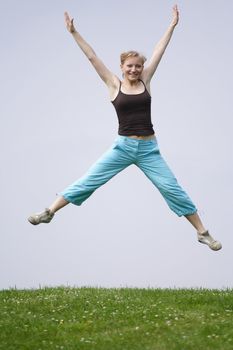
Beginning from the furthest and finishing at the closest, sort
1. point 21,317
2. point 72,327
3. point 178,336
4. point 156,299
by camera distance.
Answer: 1. point 156,299
2. point 21,317
3. point 72,327
4. point 178,336

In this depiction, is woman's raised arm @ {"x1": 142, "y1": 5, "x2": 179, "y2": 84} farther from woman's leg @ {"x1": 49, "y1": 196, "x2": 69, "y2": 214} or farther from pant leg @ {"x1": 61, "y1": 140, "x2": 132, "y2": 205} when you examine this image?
woman's leg @ {"x1": 49, "y1": 196, "x2": 69, "y2": 214}

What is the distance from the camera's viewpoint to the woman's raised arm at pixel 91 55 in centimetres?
1162

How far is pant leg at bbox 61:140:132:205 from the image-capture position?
11.5 m

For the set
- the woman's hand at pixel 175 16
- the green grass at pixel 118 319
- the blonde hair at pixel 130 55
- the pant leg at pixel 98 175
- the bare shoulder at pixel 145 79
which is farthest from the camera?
the woman's hand at pixel 175 16

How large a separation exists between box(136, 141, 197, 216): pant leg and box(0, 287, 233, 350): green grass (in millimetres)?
1763

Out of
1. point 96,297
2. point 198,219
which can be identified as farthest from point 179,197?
point 96,297

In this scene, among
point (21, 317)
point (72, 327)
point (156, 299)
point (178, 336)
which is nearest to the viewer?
point (178, 336)

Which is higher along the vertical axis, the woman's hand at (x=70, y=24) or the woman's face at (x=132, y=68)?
the woman's hand at (x=70, y=24)

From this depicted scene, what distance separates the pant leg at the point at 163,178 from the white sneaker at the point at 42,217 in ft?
5.23

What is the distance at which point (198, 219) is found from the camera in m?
11.9

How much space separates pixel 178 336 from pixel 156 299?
7.93 feet

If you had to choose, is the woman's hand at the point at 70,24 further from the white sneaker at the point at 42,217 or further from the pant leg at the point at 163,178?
the white sneaker at the point at 42,217

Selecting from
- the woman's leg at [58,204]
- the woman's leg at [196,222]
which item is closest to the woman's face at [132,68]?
the woman's leg at [58,204]

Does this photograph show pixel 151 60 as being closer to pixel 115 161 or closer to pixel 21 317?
pixel 115 161
